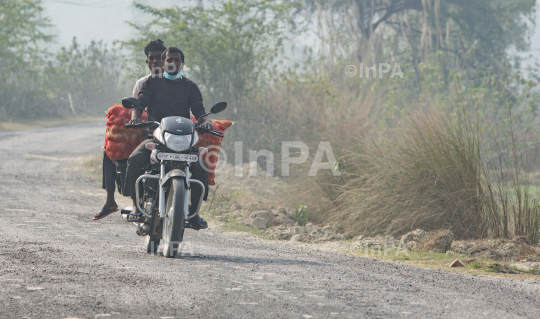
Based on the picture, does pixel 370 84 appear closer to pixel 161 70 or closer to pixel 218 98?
pixel 218 98

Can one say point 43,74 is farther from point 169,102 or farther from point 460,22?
point 169,102

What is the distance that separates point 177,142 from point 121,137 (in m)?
0.94

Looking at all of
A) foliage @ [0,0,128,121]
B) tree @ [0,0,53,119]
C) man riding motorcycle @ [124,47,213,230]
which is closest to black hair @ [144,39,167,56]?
man riding motorcycle @ [124,47,213,230]

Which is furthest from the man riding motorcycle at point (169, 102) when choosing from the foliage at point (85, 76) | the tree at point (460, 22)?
the foliage at point (85, 76)

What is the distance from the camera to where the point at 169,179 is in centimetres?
538

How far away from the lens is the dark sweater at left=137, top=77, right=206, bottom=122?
602 centimetres

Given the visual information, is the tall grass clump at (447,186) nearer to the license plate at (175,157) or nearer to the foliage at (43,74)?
the license plate at (175,157)

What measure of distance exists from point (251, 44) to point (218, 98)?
6.00 feet

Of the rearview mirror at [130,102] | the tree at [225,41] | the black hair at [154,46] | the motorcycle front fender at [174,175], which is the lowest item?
the motorcycle front fender at [174,175]

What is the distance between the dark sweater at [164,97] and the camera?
602cm

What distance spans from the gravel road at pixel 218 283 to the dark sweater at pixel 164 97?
1.37 meters

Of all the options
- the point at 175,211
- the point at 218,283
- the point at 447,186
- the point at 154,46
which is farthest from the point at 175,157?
the point at 447,186

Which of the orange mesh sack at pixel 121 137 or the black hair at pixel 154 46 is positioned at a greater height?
the black hair at pixel 154 46

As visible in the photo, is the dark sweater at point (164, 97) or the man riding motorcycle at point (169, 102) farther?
the dark sweater at point (164, 97)
